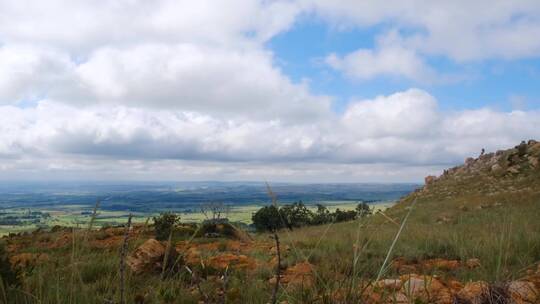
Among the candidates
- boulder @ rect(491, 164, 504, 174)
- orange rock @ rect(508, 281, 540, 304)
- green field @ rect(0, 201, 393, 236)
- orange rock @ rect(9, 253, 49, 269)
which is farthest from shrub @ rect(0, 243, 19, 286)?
boulder @ rect(491, 164, 504, 174)

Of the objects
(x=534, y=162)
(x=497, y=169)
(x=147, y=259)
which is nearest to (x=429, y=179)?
(x=497, y=169)

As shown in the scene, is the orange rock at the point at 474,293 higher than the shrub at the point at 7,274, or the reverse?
the shrub at the point at 7,274

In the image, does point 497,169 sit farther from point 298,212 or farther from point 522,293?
point 522,293

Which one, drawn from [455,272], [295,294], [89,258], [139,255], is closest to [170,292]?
[295,294]

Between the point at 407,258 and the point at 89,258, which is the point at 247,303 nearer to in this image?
the point at 89,258

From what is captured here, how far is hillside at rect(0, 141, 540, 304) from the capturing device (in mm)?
3064

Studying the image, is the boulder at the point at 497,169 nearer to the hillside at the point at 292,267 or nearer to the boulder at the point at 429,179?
the boulder at the point at 429,179

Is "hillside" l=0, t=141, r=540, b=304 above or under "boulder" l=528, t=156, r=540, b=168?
under

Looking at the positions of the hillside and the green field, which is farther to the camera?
the hillside

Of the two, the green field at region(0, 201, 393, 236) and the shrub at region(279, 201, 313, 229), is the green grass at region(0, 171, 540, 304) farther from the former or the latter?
the shrub at region(279, 201, 313, 229)

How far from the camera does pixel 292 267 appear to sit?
6117 millimetres

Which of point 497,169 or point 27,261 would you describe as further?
point 497,169

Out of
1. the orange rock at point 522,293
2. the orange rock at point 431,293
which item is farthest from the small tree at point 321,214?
the orange rock at point 522,293

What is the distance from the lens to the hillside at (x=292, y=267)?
10.1ft
